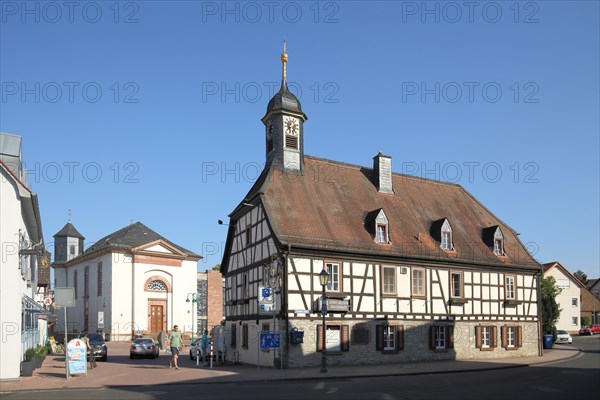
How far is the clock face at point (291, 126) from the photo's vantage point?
3350 centimetres

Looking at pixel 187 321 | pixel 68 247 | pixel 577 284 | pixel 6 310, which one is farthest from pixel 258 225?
pixel 577 284

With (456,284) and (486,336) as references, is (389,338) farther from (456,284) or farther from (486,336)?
(486,336)

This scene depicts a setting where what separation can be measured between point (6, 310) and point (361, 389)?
12.7 meters

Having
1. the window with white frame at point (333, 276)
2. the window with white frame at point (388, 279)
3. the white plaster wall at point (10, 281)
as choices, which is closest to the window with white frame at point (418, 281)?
the window with white frame at point (388, 279)

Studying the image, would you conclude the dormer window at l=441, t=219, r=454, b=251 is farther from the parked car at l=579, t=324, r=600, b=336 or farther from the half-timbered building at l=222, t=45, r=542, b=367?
the parked car at l=579, t=324, r=600, b=336

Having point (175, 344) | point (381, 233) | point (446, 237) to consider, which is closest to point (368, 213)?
point (381, 233)

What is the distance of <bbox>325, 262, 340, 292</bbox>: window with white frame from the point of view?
2909cm

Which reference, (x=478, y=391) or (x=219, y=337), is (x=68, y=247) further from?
Answer: (x=478, y=391)

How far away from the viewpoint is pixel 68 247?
7356 cm

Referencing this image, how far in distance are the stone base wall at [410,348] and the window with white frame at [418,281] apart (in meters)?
1.58

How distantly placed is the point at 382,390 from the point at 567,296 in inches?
2445

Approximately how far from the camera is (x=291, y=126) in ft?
111

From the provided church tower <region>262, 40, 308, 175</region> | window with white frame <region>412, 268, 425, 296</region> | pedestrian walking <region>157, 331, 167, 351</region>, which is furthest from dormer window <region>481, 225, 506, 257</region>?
pedestrian walking <region>157, 331, 167, 351</region>

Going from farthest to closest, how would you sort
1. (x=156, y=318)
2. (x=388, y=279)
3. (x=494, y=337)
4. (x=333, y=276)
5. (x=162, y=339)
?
(x=156, y=318) < (x=162, y=339) < (x=494, y=337) < (x=388, y=279) < (x=333, y=276)
